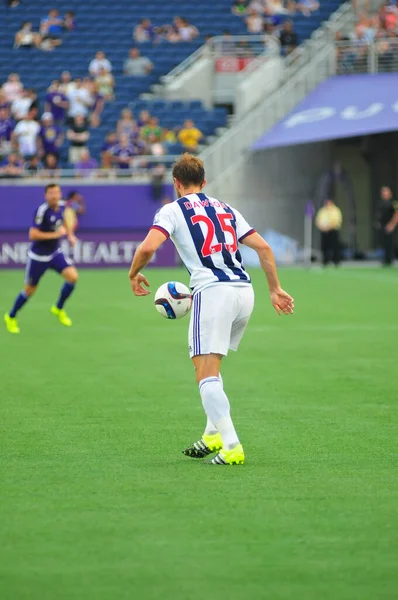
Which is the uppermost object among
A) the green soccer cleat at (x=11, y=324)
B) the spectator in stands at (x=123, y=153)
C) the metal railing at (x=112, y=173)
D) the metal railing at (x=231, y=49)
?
the green soccer cleat at (x=11, y=324)

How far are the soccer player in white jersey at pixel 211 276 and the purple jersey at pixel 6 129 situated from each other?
90.1 feet

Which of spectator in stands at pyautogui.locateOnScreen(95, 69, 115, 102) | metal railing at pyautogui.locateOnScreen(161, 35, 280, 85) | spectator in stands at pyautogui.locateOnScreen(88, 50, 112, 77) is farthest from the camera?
metal railing at pyautogui.locateOnScreen(161, 35, 280, 85)

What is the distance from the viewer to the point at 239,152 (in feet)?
120

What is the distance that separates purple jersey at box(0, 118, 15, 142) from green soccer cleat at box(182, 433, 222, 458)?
90.4 ft

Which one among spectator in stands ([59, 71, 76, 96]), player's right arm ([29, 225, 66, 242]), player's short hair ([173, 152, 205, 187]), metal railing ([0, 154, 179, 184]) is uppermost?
player's short hair ([173, 152, 205, 187])

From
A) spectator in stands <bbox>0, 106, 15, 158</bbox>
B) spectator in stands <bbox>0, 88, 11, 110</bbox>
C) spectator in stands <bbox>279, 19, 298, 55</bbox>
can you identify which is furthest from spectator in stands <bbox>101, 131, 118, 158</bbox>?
spectator in stands <bbox>279, 19, 298, 55</bbox>

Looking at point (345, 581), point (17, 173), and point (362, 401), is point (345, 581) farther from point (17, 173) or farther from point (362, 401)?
point (17, 173)

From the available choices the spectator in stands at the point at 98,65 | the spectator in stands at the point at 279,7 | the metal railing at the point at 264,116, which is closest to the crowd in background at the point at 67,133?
the metal railing at the point at 264,116

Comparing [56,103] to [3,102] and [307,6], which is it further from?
[307,6]

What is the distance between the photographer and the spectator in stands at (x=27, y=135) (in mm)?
34281

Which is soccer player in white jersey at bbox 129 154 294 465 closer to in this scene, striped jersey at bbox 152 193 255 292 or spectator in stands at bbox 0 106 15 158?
striped jersey at bbox 152 193 255 292

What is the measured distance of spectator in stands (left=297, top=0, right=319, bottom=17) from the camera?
39.4 metres

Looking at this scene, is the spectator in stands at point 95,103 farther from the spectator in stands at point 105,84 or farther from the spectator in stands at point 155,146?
the spectator in stands at point 155,146

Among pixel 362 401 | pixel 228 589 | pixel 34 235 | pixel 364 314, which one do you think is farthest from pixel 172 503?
pixel 364 314
